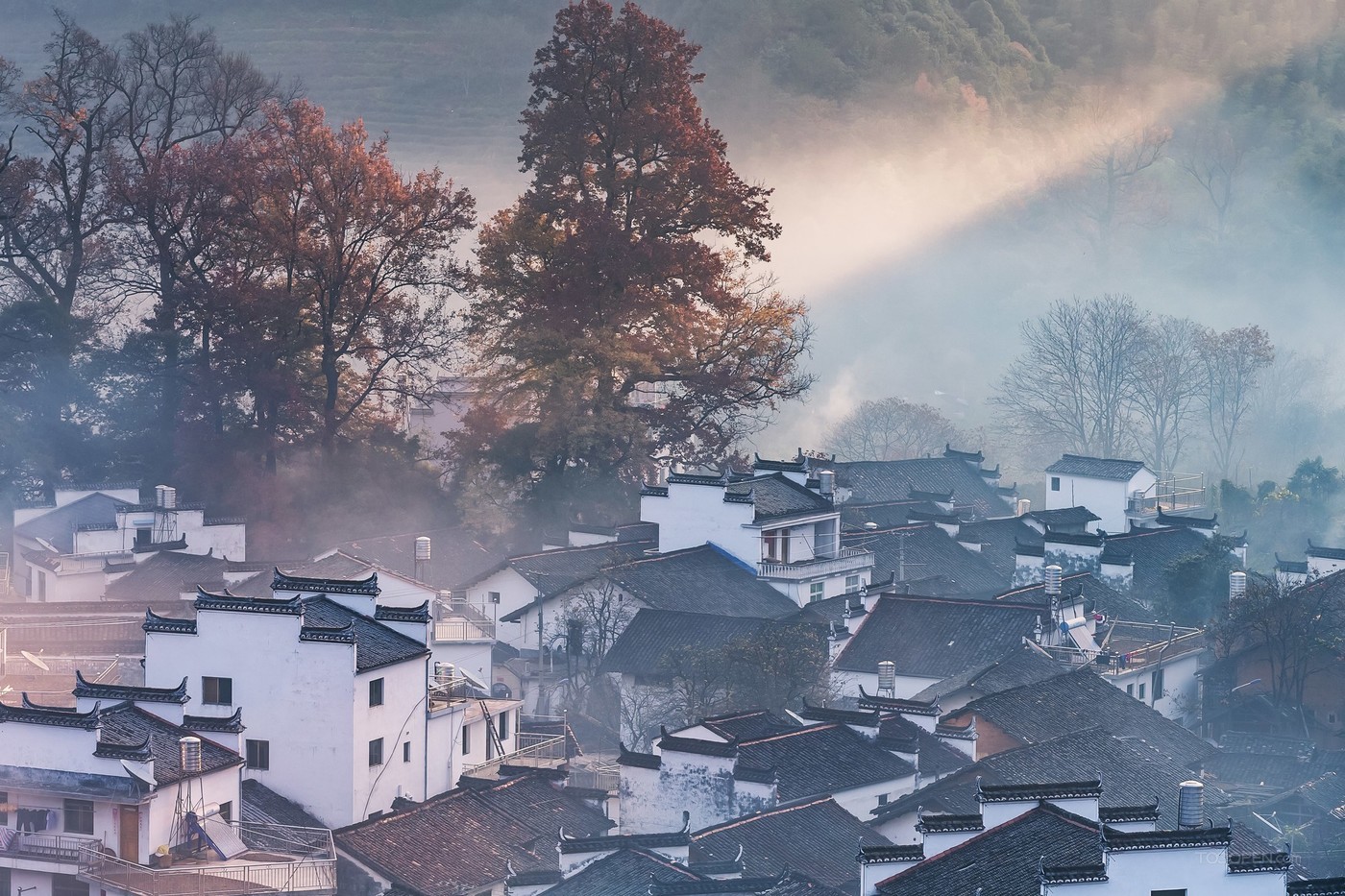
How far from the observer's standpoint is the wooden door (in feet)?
100

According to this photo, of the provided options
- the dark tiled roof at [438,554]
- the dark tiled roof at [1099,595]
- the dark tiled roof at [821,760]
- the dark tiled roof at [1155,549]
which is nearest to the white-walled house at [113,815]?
the dark tiled roof at [821,760]

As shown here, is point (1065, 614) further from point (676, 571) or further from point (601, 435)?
point (601, 435)

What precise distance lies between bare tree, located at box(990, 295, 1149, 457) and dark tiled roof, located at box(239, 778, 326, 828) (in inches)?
2420

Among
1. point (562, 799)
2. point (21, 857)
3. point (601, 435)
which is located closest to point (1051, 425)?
point (601, 435)

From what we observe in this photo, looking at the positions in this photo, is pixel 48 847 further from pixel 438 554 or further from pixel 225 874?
pixel 438 554

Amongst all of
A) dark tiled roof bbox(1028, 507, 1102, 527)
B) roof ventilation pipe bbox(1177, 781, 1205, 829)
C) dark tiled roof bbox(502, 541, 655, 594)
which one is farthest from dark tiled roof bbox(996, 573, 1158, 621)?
roof ventilation pipe bbox(1177, 781, 1205, 829)

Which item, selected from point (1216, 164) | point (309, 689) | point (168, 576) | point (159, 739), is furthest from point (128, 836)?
point (1216, 164)

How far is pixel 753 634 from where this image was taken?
147ft

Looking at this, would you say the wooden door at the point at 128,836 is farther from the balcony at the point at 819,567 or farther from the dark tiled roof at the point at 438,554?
the balcony at the point at 819,567

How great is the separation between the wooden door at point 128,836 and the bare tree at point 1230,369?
67.4 m

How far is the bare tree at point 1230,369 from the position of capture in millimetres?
91875

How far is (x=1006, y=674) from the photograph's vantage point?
145 ft

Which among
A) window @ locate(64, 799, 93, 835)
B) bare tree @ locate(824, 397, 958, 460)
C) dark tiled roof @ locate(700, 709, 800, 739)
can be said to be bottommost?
window @ locate(64, 799, 93, 835)

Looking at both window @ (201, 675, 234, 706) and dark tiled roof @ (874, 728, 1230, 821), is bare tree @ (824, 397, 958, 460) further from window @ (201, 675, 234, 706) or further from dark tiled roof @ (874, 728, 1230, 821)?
window @ (201, 675, 234, 706)
